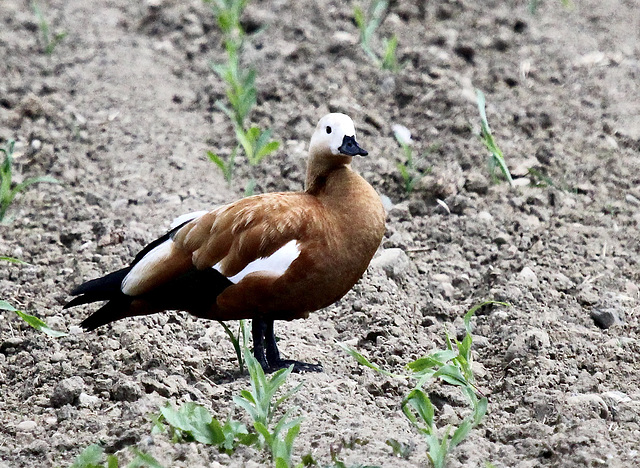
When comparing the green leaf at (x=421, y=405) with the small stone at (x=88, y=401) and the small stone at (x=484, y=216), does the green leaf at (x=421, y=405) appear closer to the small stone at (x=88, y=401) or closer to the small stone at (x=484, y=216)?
the small stone at (x=88, y=401)

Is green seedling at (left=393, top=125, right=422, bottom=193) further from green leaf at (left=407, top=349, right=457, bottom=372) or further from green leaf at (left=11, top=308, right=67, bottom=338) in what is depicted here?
green leaf at (left=11, top=308, right=67, bottom=338)

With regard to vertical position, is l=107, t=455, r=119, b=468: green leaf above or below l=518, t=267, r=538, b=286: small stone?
below

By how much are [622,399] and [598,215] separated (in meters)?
2.41

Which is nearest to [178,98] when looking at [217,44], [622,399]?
[217,44]

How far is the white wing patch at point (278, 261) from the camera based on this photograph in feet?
15.8

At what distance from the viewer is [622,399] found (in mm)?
4676

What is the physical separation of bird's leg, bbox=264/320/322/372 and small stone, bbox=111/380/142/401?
2.22 ft

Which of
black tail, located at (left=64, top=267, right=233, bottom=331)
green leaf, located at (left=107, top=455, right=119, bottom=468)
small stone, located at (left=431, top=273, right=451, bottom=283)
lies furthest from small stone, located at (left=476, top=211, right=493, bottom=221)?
green leaf, located at (left=107, top=455, right=119, bottom=468)

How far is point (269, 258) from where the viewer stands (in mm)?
4859

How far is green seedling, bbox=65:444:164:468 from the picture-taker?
12.5ft

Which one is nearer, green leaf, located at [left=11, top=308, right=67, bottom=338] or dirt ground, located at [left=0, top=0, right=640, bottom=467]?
dirt ground, located at [left=0, top=0, right=640, bottom=467]

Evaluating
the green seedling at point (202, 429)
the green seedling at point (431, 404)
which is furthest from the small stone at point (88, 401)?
the green seedling at point (431, 404)

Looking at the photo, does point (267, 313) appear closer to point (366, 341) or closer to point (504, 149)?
point (366, 341)

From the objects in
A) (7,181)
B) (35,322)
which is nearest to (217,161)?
(7,181)
